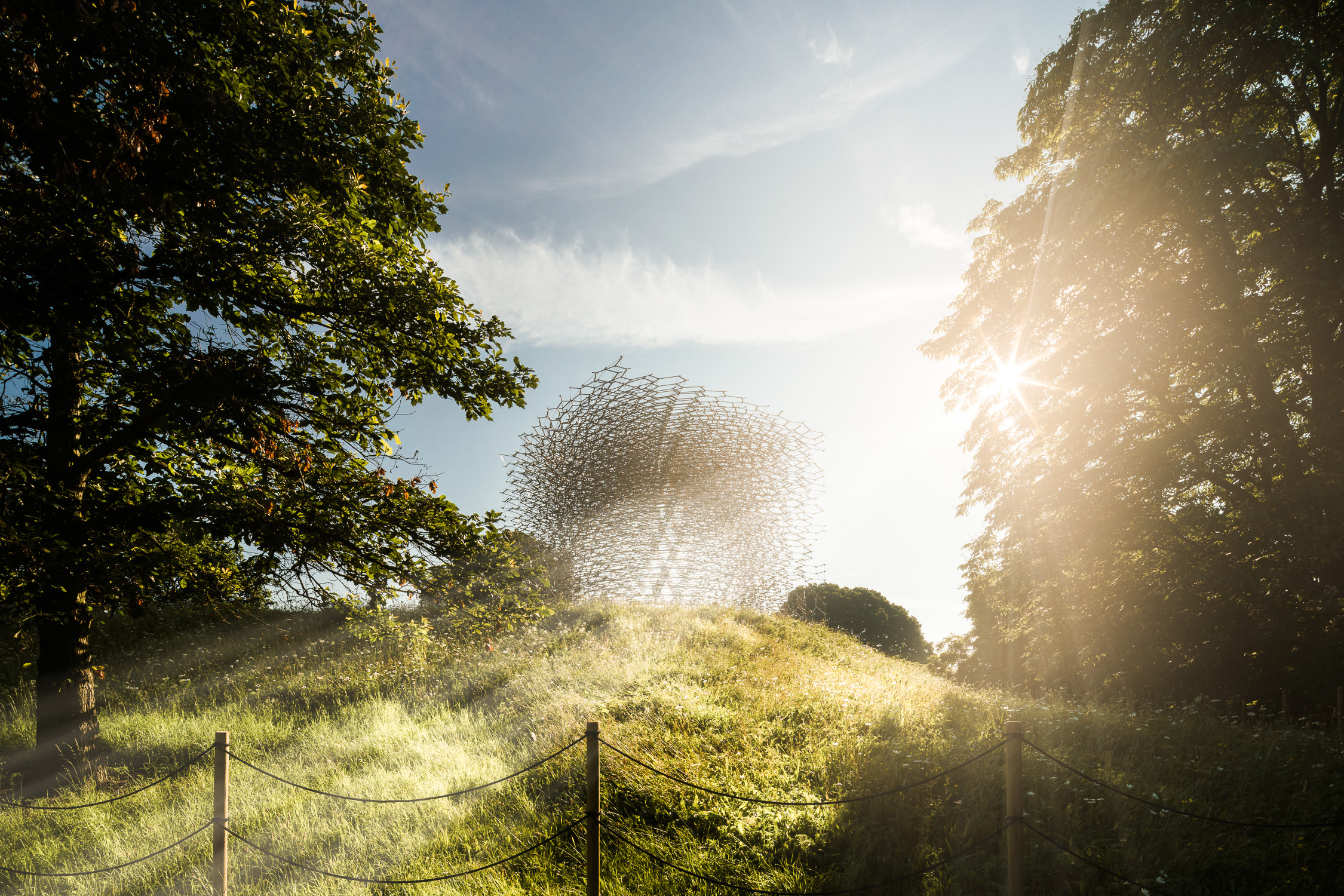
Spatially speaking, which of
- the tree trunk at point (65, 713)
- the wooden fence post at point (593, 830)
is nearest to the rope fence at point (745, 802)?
the wooden fence post at point (593, 830)

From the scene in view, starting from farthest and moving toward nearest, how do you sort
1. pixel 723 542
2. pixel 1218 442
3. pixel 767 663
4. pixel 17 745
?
pixel 723 542 → pixel 767 663 → pixel 1218 442 → pixel 17 745

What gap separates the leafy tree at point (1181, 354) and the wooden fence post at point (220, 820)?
13.1 m

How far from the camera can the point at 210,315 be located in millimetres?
6195

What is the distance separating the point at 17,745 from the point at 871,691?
14.2 meters

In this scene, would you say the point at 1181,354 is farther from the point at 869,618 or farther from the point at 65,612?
the point at 869,618

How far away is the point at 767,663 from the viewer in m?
11.7

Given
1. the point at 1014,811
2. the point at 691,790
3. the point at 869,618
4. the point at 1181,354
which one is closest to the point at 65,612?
the point at 691,790

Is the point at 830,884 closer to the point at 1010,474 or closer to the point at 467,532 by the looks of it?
the point at 467,532

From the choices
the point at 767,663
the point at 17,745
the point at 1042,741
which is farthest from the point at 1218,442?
the point at 17,745

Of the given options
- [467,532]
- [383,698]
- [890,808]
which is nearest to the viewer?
[890,808]

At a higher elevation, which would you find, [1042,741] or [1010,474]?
[1010,474]

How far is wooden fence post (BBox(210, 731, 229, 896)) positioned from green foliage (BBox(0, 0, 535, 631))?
1.87 metres

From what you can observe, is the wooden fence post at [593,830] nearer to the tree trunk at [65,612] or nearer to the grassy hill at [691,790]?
the grassy hill at [691,790]

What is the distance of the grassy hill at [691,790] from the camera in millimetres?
4855
